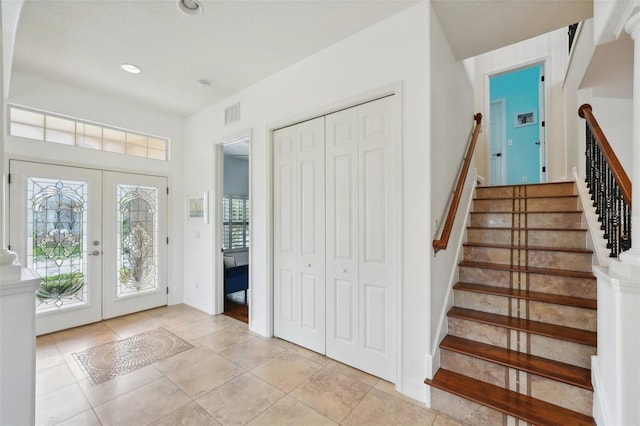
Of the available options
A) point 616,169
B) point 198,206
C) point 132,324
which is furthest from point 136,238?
point 616,169

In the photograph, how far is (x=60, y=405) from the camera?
6.93 ft

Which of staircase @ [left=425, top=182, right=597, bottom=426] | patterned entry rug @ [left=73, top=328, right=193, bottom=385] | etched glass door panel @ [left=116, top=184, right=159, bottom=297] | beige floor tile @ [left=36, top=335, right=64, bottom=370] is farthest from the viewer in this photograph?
etched glass door panel @ [left=116, top=184, right=159, bottom=297]

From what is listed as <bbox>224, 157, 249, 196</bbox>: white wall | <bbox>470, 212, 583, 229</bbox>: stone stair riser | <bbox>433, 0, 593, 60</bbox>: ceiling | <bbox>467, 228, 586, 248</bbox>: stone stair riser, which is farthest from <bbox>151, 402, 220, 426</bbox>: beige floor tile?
<bbox>224, 157, 249, 196</bbox>: white wall

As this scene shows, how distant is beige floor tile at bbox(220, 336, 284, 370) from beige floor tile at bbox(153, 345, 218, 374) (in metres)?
0.18

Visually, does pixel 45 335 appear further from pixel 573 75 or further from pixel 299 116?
pixel 573 75

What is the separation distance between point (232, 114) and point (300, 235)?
6.60 feet

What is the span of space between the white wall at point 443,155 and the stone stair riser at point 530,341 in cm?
16

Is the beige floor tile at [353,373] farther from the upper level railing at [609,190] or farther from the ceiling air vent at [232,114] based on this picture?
the ceiling air vent at [232,114]

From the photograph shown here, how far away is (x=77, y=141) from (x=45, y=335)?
2449 millimetres

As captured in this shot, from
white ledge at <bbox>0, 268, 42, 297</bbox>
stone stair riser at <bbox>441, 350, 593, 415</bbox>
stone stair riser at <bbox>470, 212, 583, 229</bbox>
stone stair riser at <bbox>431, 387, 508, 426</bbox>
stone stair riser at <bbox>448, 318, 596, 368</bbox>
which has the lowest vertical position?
stone stair riser at <bbox>431, 387, 508, 426</bbox>

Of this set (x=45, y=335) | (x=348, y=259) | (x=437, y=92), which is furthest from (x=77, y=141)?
(x=437, y=92)

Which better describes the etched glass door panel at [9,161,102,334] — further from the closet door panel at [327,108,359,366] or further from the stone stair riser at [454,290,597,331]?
the stone stair riser at [454,290,597,331]

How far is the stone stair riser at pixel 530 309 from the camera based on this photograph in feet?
6.75

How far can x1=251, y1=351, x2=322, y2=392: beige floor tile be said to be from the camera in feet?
7.83
